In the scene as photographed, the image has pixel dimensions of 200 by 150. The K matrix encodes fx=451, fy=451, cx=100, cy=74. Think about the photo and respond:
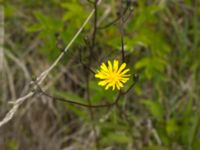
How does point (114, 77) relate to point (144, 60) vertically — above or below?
below

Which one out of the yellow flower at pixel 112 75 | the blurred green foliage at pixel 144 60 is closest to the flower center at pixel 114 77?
the yellow flower at pixel 112 75

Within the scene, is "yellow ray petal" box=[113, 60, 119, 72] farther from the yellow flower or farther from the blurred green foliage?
the blurred green foliage

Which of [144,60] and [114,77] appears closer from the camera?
[114,77]

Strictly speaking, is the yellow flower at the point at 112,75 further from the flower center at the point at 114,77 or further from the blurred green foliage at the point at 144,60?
the blurred green foliage at the point at 144,60

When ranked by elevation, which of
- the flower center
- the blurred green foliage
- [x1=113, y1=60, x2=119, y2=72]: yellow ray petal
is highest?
the blurred green foliage

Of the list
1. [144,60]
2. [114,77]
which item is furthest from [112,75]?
[144,60]

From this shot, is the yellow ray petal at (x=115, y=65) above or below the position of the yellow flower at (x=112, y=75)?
above

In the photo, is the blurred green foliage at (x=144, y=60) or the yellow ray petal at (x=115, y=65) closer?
the yellow ray petal at (x=115, y=65)

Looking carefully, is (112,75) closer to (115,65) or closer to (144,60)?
(115,65)

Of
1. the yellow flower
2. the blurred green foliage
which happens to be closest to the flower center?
the yellow flower

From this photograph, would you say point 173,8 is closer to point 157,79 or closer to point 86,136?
point 157,79

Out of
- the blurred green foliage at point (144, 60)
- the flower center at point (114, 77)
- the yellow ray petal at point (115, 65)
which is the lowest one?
the flower center at point (114, 77)
